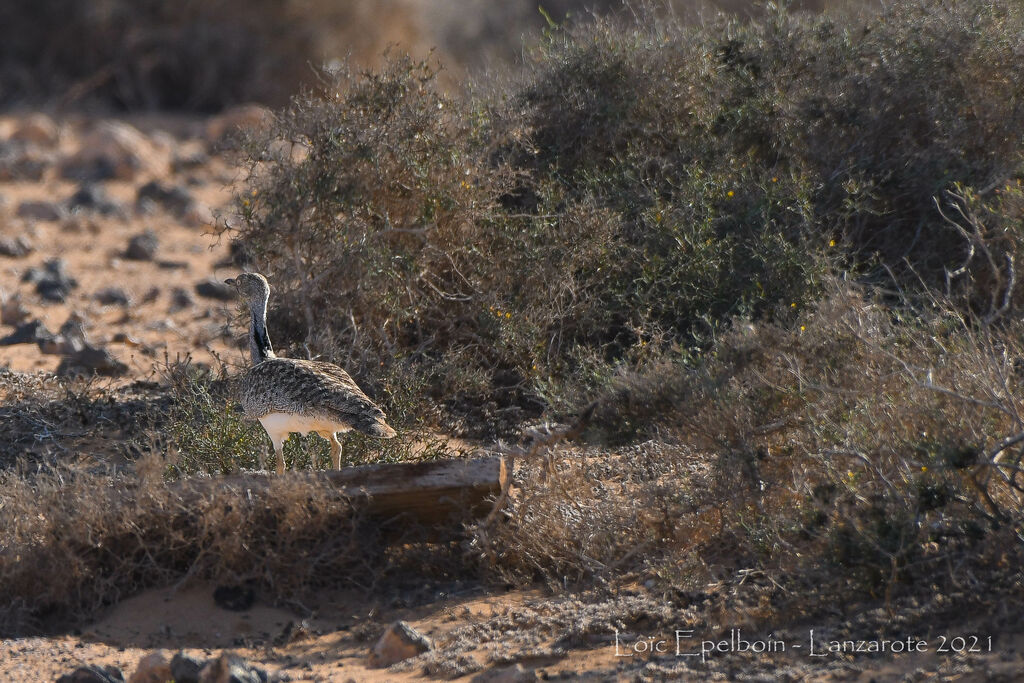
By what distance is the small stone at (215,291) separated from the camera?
9.77m

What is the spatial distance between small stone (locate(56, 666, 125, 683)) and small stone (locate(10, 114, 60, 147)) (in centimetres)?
1211

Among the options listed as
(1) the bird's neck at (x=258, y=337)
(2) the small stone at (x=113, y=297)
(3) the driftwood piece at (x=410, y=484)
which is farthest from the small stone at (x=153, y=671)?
(2) the small stone at (x=113, y=297)

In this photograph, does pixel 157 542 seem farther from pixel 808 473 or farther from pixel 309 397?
pixel 808 473

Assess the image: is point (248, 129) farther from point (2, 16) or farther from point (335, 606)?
point (2, 16)

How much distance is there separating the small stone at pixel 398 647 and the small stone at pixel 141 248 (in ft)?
24.5

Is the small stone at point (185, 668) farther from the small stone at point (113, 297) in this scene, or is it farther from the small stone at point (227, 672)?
the small stone at point (113, 297)

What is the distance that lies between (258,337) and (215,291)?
4.12 metres

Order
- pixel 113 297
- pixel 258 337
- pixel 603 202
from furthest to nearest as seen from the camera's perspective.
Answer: pixel 113 297 < pixel 603 202 < pixel 258 337

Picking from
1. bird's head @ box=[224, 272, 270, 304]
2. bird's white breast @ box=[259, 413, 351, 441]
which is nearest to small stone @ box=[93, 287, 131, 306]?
bird's head @ box=[224, 272, 270, 304]

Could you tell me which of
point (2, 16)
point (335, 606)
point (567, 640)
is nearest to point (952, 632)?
point (567, 640)

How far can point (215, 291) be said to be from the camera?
9.80 meters

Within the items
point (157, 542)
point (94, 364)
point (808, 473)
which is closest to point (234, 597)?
point (157, 542)

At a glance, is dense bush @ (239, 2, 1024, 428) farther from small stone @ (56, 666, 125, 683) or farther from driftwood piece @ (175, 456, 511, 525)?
small stone @ (56, 666, 125, 683)

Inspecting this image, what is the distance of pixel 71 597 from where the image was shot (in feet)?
15.2
